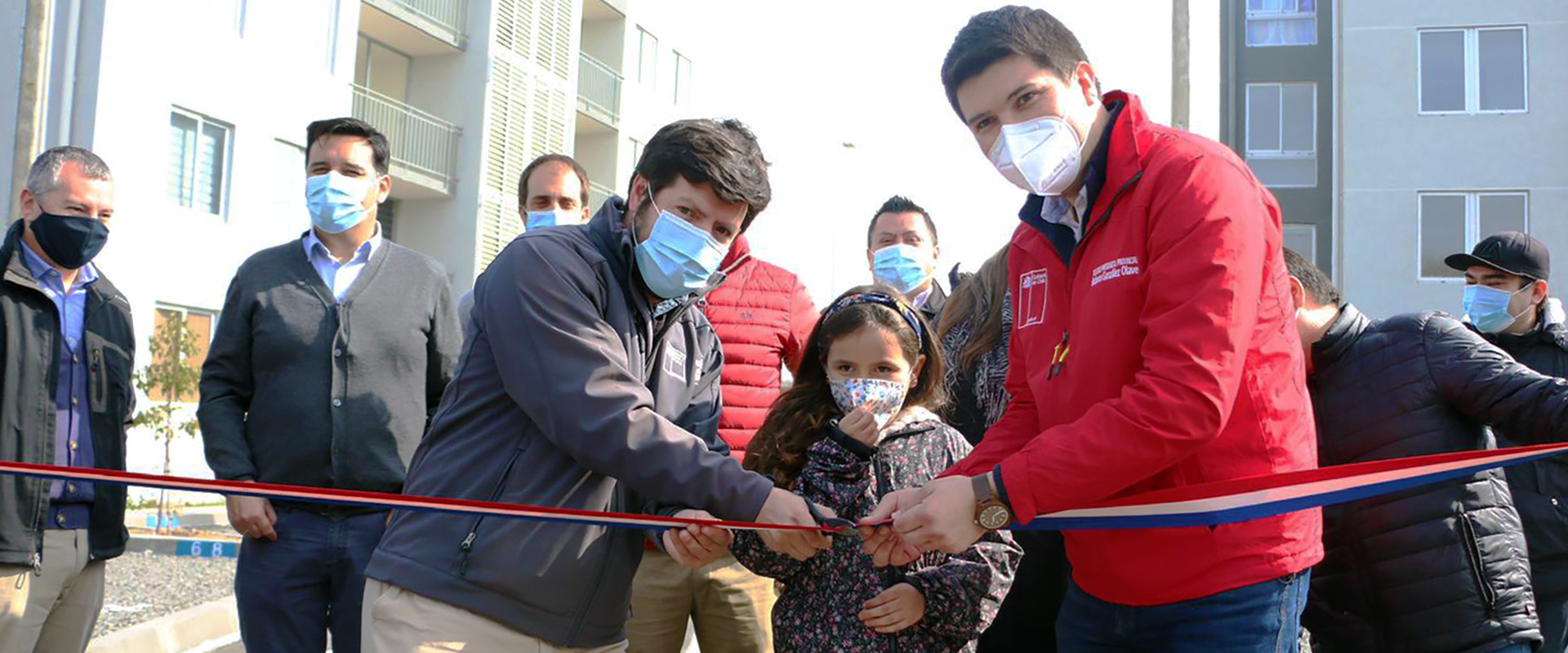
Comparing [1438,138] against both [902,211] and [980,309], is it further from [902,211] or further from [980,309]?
[980,309]

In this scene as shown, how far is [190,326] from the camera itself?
19.0 m

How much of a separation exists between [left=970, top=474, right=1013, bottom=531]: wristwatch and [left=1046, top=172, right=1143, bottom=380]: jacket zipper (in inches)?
13.7

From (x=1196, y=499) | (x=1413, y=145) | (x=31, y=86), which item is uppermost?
(x=1413, y=145)

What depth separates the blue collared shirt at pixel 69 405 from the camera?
458cm

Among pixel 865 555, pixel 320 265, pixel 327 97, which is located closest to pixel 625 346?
pixel 865 555

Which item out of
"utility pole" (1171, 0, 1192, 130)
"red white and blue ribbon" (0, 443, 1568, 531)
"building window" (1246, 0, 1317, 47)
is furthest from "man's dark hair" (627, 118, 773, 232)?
"building window" (1246, 0, 1317, 47)

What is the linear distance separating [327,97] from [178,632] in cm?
1538

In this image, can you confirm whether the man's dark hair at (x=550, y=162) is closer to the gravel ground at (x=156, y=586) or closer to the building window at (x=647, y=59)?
the gravel ground at (x=156, y=586)

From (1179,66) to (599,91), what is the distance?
21.4 metres

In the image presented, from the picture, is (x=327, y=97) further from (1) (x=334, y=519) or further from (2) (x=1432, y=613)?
(2) (x=1432, y=613)

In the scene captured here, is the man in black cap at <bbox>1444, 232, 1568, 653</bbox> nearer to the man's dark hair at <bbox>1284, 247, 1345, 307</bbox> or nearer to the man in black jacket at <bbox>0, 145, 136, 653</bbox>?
the man's dark hair at <bbox>1284, 247, 1345, 307</bbox>

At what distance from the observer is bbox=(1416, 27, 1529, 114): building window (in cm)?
2359

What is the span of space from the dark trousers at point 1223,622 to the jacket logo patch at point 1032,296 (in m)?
0.68

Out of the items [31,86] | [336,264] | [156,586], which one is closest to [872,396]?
[336,264]
